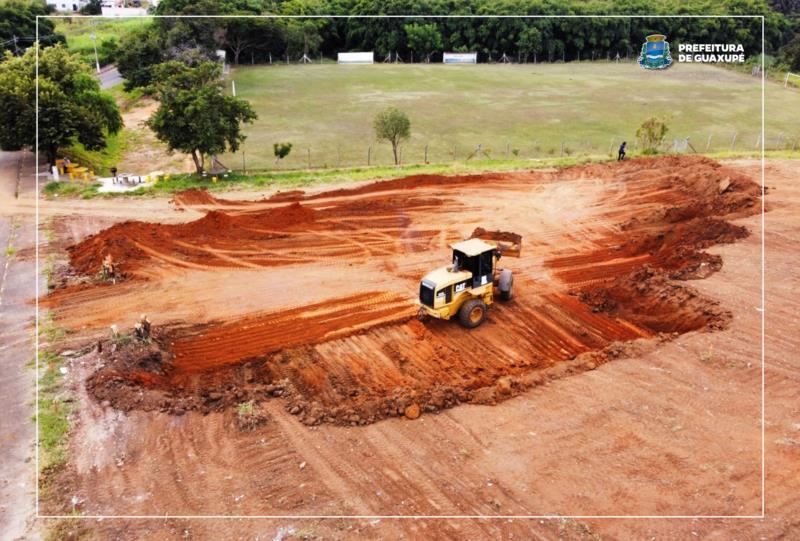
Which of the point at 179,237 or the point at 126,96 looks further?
the point at 126,96

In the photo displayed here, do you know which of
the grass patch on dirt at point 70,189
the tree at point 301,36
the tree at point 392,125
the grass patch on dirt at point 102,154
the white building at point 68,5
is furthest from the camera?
the white building at point 68,5

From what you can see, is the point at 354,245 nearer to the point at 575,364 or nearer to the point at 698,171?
the point at 575,364

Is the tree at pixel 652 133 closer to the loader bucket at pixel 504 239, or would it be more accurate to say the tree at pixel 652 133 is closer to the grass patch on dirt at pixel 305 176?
the grass patch on dirt at pixel 305 176

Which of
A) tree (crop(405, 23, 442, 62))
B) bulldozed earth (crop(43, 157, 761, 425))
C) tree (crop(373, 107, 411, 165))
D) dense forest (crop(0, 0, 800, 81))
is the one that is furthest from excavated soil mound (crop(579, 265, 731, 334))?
tree (crop(405, 23, 442, 62))

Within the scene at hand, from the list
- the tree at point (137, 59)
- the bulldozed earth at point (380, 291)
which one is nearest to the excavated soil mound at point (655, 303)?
the bulldozed earth at point (380, 291)

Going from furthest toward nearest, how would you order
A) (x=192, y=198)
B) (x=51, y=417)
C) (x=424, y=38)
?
1. (x=424, y=38)
2. (x=192, y=198)
3. (x=51, y=417)

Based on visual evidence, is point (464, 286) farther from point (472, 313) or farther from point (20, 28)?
point (20, 28)

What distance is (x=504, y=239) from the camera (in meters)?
24.5

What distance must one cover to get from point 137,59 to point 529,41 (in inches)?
2013

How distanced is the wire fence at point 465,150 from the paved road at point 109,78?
2630 cm

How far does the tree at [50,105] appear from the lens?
33094 millimetres

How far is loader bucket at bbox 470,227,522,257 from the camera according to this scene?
71.5ft

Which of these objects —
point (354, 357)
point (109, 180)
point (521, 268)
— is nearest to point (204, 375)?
point (354, 357)

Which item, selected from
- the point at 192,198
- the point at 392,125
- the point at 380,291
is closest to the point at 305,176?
the point at 192,198
